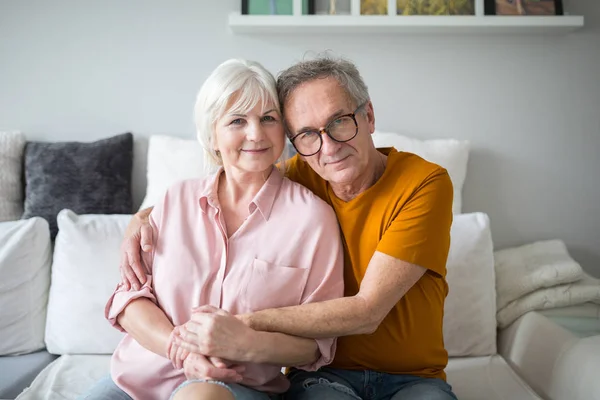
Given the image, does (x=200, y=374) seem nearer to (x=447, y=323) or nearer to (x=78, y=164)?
(x=447, y=323)

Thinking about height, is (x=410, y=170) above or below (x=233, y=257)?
above

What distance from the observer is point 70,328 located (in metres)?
1.88

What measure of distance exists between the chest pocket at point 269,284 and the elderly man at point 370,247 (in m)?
0.06

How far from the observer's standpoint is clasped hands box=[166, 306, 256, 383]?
1206mm

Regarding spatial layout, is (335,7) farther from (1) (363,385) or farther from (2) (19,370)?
(2) (19,370)

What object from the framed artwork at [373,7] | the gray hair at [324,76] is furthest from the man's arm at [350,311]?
the framed artwork at [373,7]

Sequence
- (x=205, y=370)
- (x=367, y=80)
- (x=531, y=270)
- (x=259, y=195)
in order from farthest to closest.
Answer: (x=367, y=80) → (x=531, y=270) → (x=259, y=195) → (x=205, y=370)

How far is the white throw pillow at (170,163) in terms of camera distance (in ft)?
7.13

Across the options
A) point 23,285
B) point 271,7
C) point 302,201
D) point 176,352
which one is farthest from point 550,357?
point 23,285

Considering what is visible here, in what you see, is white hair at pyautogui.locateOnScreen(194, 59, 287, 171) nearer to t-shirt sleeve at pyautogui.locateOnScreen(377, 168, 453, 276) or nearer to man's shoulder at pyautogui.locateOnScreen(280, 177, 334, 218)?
man's shoulder at pyautogui.locateOnScreen(280, 177, 334, 218)

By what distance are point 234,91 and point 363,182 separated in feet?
1.41

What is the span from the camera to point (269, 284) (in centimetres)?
134

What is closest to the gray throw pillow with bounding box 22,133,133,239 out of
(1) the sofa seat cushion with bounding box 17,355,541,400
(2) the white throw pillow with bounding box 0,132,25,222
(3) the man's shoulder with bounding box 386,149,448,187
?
(2) the white throw pillow with bounding box 0,132,25,222

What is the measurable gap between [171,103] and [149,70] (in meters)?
0.17
